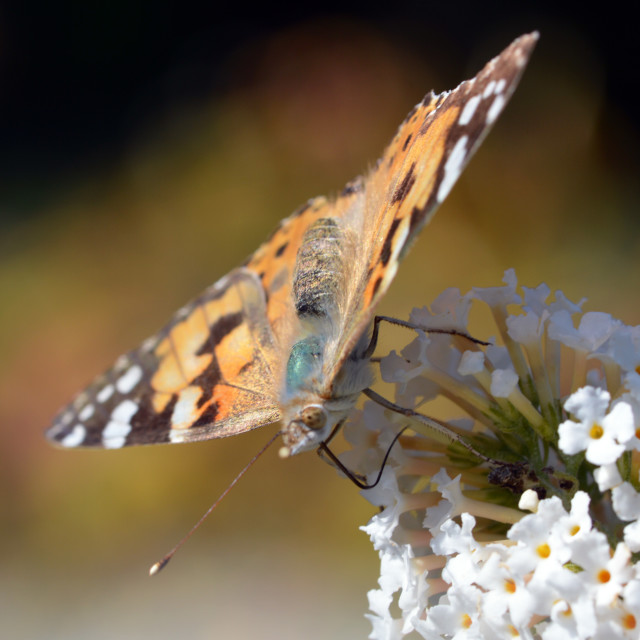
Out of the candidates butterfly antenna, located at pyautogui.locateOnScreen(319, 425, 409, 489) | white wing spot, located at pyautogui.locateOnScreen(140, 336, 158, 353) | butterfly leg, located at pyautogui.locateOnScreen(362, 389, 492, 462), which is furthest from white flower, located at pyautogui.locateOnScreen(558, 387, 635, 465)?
white wing spot, located at pyautogui.locateOnScreen(140, 336, 158, 353)

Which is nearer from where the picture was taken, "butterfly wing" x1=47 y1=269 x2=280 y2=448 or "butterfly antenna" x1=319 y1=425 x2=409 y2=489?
"butterfly antenna" x1=319 y1=425 x2=409 y2=489

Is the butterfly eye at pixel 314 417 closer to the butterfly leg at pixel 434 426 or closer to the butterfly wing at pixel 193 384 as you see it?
the butterfly leg at pixel 434 426

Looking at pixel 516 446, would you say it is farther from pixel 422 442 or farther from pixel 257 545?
pixel 257 545

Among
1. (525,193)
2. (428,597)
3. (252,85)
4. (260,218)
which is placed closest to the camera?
(428,597)

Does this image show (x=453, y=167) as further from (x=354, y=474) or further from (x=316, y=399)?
(x=354, y=474)

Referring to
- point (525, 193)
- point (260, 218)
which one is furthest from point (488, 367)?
point (260, 218)

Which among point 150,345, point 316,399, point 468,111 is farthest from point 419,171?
point 150,345

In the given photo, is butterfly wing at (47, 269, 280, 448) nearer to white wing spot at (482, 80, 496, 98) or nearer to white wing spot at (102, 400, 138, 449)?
white wing spot at (102, 400, 138, 449)
